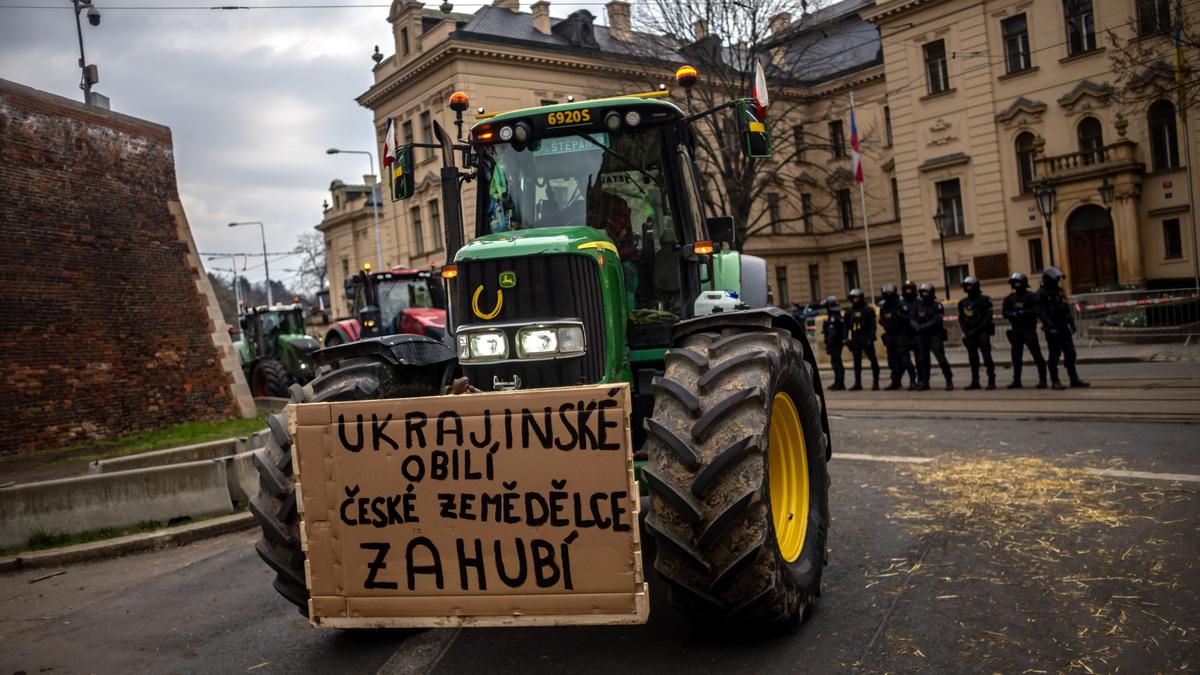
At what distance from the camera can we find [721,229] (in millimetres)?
6695

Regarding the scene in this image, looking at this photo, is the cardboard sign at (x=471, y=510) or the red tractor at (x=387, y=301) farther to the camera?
the red tractor at (x=387, y=301)

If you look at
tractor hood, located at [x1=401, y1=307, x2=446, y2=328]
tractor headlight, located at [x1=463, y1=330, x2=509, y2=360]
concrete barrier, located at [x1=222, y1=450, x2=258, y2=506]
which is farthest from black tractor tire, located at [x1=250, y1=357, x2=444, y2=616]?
tractor hood, located at [x1=401, y1=307, x2=446, y2=328]

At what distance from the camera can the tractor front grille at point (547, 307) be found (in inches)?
194

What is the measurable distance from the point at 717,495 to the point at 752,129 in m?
2.73

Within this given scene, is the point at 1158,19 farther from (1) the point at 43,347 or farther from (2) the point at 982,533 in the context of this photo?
(1) the point at 43,347

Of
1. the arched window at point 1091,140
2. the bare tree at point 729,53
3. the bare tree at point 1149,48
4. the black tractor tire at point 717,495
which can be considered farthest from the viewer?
the arched window at point 1091,140

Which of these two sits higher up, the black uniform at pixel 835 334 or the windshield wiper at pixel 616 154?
the windshield wiper at pixel 616 154

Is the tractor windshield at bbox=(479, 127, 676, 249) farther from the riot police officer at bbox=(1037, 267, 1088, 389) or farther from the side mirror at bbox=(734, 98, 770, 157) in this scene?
the riot police officer at bbox=(1037, 267, 1088, 389)

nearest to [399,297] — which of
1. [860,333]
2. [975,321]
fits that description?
[860,333]

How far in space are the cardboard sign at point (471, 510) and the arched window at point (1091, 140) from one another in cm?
3391

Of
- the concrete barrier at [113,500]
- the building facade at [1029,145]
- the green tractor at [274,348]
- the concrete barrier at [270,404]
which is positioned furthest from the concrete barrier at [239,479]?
the building facade at [1029,145]

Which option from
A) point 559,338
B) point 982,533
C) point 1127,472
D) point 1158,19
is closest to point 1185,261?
point 1158,19

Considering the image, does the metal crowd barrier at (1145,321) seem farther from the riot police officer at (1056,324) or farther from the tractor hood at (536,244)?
the tractor hood at (536,244)

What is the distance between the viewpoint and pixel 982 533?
231 inches
